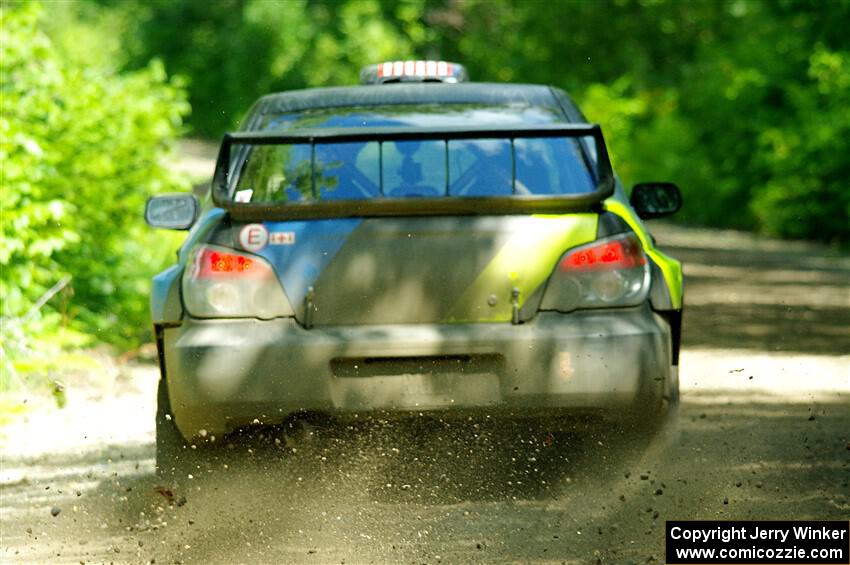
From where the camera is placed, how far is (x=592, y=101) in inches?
1447

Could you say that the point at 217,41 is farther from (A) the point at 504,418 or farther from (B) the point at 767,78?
(A) the point at 504,418

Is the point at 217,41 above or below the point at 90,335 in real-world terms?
below

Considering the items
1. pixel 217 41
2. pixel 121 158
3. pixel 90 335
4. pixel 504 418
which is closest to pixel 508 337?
pixel 504 418

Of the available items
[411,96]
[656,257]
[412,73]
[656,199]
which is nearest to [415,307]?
[656,257]

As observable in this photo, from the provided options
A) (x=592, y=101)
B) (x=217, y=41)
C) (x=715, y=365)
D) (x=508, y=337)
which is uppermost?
(x=508, y=337)

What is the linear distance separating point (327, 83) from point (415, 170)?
49.4m

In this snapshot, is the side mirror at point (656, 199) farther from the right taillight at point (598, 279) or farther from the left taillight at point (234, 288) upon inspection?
the left taillight at point (234, 288)

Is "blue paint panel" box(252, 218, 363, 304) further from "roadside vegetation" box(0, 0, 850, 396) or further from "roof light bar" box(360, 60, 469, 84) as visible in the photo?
"roadside vegetation" box(0, 0, 850, 396)

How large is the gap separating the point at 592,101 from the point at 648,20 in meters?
9.16

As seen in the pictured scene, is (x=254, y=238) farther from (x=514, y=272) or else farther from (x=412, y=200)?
(x=514, y=272)

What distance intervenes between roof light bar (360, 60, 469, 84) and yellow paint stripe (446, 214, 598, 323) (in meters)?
2.93

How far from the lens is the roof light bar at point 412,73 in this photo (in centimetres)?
841

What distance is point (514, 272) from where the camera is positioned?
5598mm

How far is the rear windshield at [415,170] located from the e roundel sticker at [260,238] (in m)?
0.22
